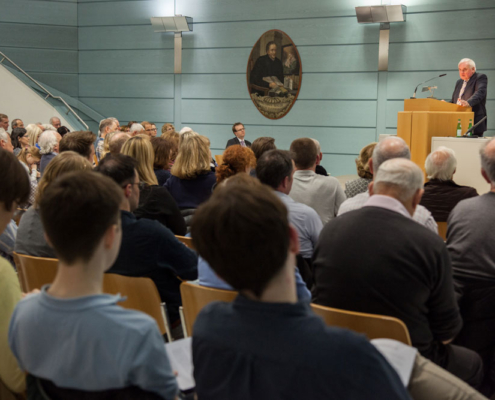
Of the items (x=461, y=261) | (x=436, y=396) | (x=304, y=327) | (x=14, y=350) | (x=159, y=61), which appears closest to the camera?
(x=304, y=327)

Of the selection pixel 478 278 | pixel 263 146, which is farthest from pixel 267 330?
pixel 263 146

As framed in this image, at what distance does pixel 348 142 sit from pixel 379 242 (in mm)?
8172

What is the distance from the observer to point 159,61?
11.2 metres

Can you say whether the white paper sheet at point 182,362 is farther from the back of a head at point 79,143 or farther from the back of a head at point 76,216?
the back of a head at point 79,143

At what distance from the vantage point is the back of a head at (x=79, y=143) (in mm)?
4277

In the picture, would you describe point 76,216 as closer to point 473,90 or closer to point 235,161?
point 235,161

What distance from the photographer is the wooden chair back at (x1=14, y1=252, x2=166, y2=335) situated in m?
2.28

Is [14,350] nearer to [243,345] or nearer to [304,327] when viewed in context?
[243,345]

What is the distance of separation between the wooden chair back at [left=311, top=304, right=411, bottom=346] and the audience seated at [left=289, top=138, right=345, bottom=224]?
82.9 inches

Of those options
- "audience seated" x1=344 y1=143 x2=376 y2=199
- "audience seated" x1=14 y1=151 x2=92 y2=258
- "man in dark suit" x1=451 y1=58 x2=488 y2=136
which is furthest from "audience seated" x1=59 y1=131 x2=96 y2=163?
"man in dark suit" x1=451 y1=58 x2=488 y2=136

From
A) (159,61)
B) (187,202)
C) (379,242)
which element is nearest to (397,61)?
(159,61)

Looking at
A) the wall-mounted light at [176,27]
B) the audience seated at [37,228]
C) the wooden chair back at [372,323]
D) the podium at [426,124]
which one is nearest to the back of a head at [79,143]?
the audience seated at [37,228]

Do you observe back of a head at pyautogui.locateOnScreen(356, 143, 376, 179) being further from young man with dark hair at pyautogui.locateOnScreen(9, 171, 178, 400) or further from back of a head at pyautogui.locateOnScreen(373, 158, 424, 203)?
young man with dark hair at pyautogui.locateOnScreen(9, 171, 178, 400)

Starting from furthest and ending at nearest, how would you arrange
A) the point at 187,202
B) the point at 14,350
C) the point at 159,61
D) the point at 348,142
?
the point at 159,61 → the point at 348,142 → the point at 187,202 → the point at 14,350
